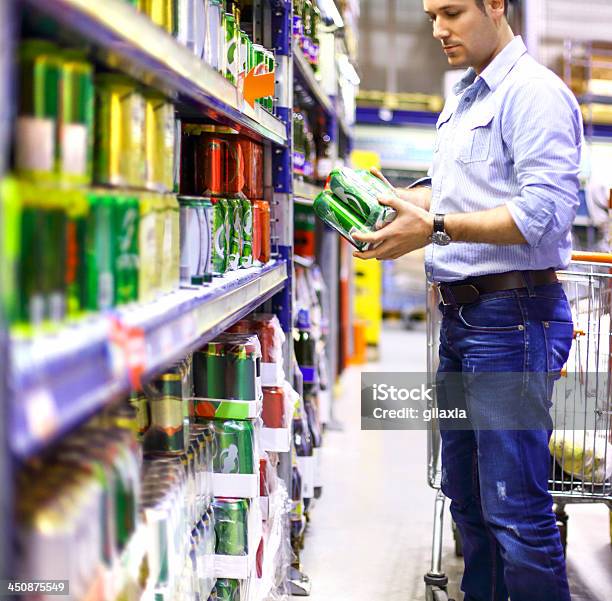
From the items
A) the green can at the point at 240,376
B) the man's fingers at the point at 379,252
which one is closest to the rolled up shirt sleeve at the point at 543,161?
the man's fingers at the point at 379,252

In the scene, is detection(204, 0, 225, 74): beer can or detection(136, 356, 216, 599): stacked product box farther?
detection(204, 0, 225, 74): beer can

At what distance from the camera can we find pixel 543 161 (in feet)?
6.64

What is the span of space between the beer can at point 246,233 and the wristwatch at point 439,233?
19.9 inches

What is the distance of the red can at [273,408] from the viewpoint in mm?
2725

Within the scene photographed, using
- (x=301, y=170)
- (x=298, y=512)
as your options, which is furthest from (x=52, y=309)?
(x=301, y=170)

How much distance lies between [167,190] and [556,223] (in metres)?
0.96

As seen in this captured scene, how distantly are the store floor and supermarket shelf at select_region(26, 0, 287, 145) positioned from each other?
72.9 inches

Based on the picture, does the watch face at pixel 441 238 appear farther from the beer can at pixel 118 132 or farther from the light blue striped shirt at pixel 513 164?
the beer can at pixel 118 132

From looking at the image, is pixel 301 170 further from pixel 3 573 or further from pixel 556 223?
pixel 3 573

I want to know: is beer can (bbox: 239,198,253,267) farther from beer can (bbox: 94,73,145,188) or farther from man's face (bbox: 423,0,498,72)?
beer can (bbox: 94,73,145,188)

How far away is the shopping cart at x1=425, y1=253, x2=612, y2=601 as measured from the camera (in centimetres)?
290

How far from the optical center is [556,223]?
2.06m

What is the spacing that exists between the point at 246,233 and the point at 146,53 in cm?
119

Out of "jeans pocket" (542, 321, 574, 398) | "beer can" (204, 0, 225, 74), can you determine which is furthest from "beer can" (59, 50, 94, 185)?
"jeans pocket" (542, 321, 574, 398)
